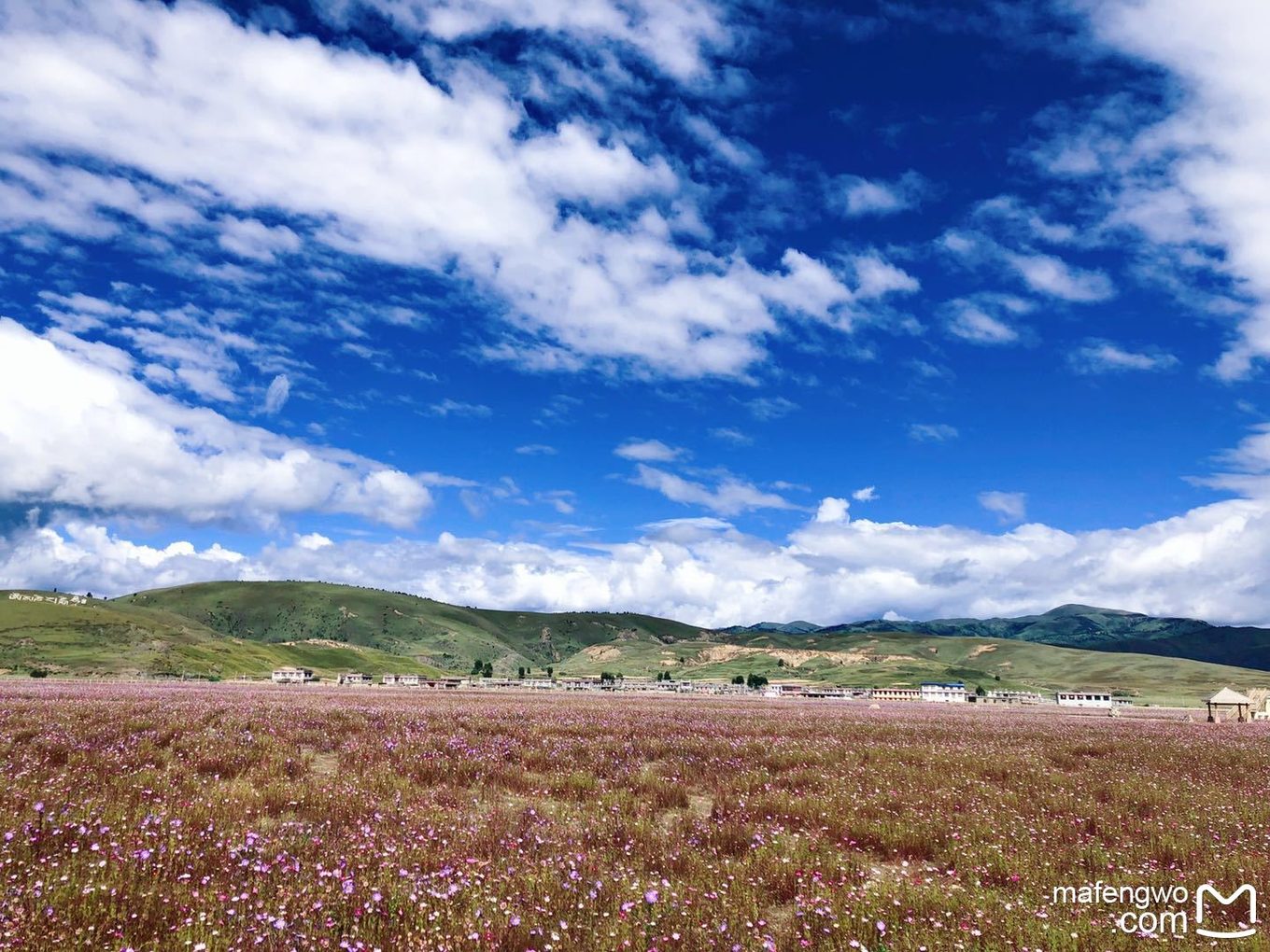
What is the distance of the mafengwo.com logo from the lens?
6.30 metres

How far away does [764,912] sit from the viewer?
21.9ft

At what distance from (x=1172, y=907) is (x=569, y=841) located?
20.0ft

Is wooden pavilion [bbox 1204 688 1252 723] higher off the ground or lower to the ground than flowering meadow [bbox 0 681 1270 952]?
lower

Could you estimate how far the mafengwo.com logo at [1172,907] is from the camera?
630 cm

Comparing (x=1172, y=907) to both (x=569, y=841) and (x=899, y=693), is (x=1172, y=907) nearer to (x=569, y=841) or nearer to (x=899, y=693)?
(x=569, y=841)

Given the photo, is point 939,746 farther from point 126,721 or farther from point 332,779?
point 126,721

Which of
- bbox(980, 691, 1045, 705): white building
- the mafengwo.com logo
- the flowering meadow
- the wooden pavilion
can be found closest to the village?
bbox(980, 691, 1045, 705): white building

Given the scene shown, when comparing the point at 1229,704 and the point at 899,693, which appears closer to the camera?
the point at 1229,704

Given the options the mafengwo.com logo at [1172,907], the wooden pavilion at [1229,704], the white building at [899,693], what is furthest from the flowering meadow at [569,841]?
the white building at [899,693]

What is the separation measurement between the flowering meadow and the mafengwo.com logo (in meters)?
0.24

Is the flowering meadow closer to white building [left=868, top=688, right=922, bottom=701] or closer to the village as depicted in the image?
the village

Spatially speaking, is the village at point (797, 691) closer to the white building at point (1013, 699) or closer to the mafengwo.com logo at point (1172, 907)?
the white building at point (1013, 699)

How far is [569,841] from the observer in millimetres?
8344

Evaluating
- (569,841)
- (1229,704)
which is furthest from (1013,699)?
(569,841)
